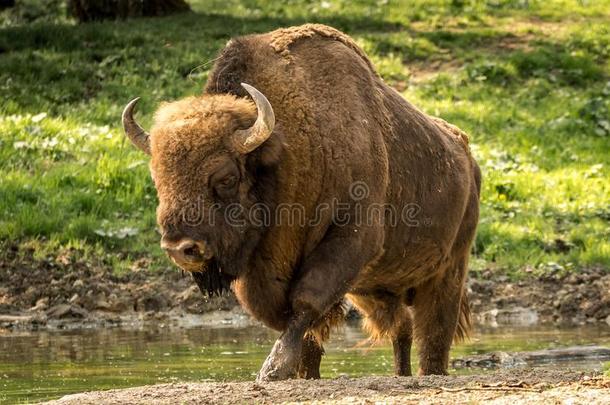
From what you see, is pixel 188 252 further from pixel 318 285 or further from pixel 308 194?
pixel 308 194

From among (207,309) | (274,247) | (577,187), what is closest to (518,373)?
(274,247)

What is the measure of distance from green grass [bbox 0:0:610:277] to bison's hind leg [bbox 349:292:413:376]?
3.64 metres

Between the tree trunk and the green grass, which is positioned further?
the tree trunk

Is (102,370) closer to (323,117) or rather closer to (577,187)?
(323,117)

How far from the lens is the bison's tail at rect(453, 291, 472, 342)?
445 inches

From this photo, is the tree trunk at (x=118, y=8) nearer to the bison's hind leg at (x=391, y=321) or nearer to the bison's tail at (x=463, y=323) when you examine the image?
the bison's tail at (x=463, y=323)

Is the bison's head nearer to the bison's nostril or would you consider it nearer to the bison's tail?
the bison's nostril

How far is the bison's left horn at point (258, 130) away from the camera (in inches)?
344

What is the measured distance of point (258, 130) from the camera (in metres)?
8.72

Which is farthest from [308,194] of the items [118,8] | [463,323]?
[118,8]

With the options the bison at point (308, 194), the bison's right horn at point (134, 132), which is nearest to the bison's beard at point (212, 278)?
the bison at point (308, 194)

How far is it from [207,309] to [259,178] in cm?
555

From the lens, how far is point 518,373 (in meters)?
9.04

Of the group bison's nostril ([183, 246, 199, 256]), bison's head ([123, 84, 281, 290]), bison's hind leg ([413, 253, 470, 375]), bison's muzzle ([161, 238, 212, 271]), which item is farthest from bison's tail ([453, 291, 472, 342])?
bison's nostril ([183, 246, 199, 256])
